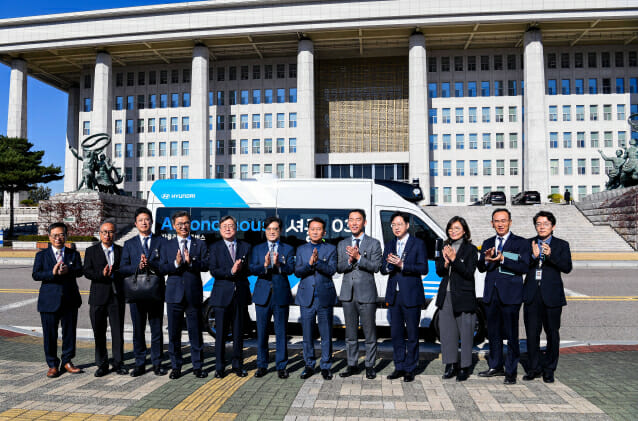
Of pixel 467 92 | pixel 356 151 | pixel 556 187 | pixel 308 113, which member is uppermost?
pixel 467 92

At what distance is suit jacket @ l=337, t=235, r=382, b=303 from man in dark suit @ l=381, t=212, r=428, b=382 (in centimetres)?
16

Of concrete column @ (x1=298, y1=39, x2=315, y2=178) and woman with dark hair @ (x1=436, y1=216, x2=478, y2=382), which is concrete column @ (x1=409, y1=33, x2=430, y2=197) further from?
woman with dark hair @ (x1=436, y1=216, x2=478, y2=382)

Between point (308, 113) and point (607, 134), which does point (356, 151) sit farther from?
point (607, 134)

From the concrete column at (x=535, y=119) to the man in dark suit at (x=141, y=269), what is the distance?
164 feet

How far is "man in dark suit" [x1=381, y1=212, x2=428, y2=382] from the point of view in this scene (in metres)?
5.22

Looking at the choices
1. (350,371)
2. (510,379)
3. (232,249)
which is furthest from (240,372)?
(510,379)

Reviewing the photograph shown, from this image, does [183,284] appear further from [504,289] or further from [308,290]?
[504,289]

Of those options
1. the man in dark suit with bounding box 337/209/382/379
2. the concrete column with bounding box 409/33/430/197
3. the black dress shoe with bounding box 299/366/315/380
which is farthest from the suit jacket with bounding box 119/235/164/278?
the concrete column with bounding box 409/33/430/197

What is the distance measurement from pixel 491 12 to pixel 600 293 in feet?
148

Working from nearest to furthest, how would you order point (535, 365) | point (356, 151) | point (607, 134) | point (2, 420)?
point (2, 420)
point (535, 365)
point (607, 134)
point (356, 151)

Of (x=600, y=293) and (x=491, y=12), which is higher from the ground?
(x=491, y=12)

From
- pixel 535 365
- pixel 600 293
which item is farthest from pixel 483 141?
pixel 535 365

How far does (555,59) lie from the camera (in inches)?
2164

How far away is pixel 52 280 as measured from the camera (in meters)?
5.36
